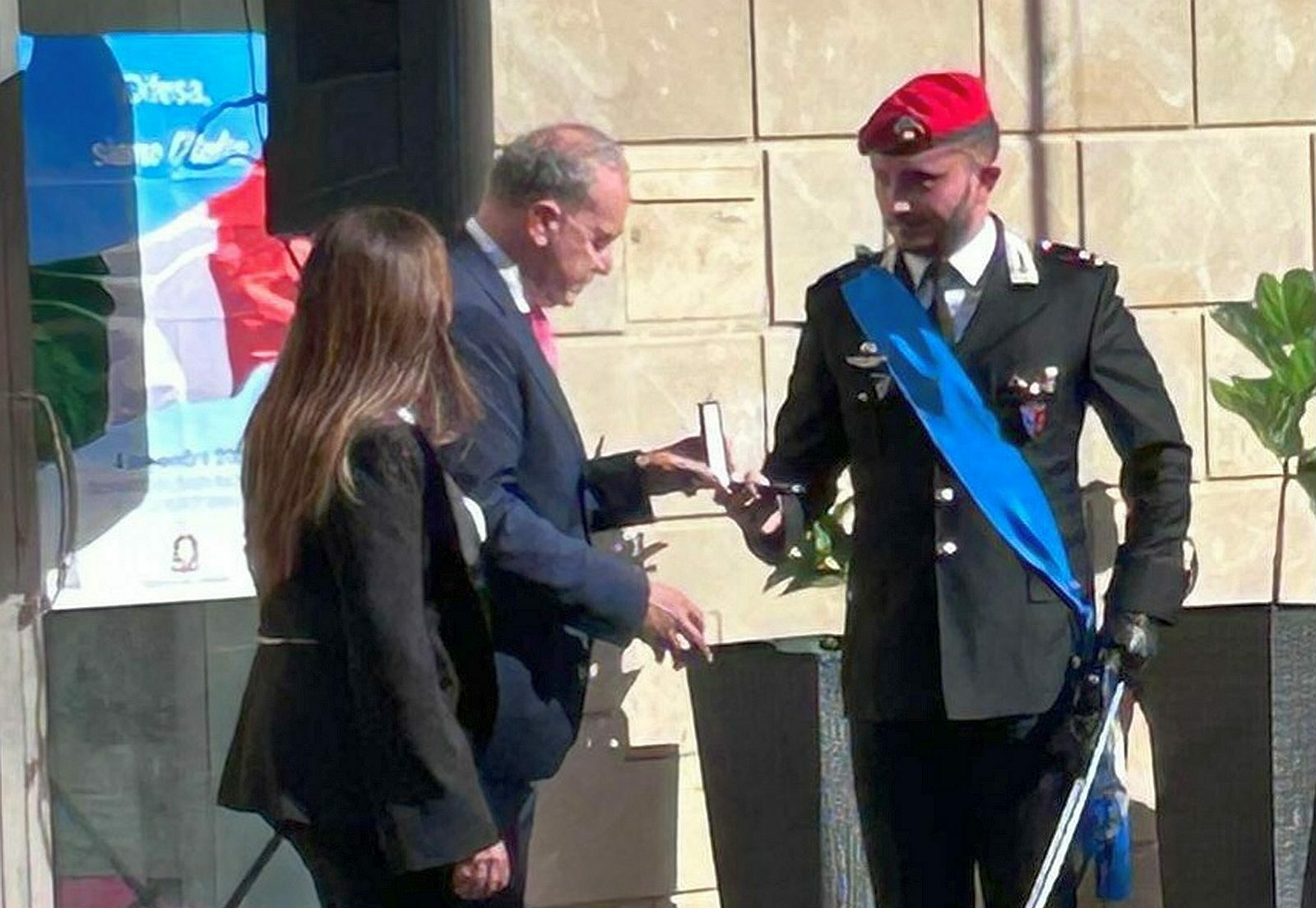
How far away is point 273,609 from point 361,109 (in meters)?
1.47

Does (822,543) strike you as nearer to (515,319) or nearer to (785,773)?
(785,773)

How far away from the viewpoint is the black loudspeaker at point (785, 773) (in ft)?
17.7

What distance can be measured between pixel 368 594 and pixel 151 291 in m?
2.13

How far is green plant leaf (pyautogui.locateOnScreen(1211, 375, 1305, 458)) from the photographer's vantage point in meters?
5.73

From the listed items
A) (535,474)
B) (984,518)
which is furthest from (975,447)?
(535,474)

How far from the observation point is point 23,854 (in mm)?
5785

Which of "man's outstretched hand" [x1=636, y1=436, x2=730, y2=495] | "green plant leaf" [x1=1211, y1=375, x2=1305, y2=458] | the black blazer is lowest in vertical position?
the black blazer

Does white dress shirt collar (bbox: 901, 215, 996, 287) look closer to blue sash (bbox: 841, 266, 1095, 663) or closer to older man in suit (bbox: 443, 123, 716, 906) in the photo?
blue sash (bbox: 841, 266, 1095, 663)

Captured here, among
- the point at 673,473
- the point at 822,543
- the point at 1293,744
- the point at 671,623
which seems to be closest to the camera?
the point at 671,623

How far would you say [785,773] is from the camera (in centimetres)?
544

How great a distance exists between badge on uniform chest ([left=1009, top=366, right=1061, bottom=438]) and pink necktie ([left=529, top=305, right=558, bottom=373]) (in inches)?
29.5

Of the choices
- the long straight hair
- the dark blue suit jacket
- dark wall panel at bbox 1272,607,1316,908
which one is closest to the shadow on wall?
dark wall panel at bbox 1272,607,1316,908

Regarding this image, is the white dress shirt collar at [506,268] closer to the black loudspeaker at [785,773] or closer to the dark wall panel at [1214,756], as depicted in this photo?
the black loudspeaker at [785,773]

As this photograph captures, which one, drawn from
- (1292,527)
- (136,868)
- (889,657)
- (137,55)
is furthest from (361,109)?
(1292,527)
